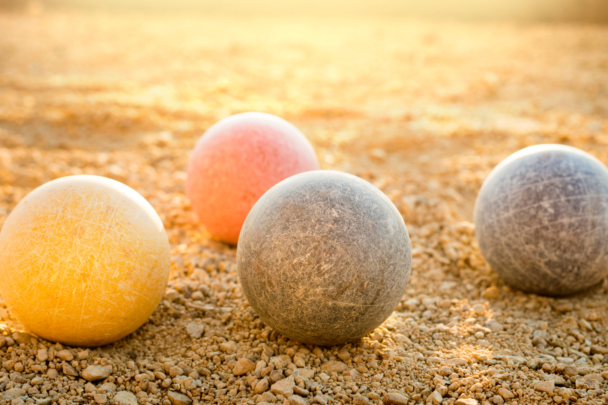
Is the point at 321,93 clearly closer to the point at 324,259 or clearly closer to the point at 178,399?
the point at 324,259

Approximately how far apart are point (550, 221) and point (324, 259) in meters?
2.04

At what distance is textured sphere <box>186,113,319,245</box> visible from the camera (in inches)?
177

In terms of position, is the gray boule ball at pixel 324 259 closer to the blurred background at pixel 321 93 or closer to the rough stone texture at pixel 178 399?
the rough stone texture at pixel 178 399

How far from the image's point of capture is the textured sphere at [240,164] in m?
4.50

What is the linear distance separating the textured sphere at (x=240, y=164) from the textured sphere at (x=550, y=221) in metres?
1.78

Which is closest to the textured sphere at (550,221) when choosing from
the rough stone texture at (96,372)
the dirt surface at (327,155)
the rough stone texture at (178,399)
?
the dirt surface at (327,155)

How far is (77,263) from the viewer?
3.11m

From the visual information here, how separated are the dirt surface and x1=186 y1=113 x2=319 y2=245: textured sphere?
52 cm

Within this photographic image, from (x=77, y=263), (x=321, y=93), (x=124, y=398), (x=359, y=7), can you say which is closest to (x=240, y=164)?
(x=77, y=263)

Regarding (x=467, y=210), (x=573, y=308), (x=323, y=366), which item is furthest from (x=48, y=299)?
(x=467, y=210)

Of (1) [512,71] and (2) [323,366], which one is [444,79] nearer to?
(1) [512,71]

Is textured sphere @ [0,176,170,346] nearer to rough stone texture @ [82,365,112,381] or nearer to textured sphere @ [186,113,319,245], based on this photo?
rough stone texture @ [82,365,112,381]

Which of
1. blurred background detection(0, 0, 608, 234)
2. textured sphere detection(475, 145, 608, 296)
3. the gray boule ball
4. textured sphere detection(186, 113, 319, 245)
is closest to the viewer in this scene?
the gray boule ball

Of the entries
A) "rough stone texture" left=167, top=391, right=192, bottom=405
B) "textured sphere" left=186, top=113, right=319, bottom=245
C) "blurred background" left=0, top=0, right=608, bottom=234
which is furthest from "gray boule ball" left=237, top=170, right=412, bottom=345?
"blurred background" left=0, top=0, right=608, bottom=234
